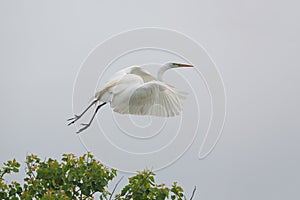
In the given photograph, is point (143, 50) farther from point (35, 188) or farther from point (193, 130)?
point (35, 188)

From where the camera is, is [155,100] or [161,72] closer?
[155,100]

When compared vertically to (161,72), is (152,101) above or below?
below

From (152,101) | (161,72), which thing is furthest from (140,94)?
(161,72)

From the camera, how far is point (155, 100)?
1143 cm

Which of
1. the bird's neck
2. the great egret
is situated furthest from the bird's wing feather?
the bird's neck

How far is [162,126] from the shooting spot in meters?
14.8

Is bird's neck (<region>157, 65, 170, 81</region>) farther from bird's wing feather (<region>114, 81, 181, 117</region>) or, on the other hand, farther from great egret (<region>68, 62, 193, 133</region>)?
bird's wing feather (<region>114, 81, 181, 117</region>)

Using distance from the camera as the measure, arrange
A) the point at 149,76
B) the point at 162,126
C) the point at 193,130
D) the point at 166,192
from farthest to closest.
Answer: the point at 193,130
the point at 162,126
the point at 149,76
the point at 166,192

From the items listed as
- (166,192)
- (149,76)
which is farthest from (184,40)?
(166,192)

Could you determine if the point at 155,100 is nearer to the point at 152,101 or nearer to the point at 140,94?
the point at 152,101

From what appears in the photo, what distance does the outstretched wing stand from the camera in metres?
11.3

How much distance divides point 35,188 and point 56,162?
650mm

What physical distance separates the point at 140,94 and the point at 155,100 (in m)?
0.26

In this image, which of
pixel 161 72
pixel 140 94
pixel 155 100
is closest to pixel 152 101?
pixel 155 100
